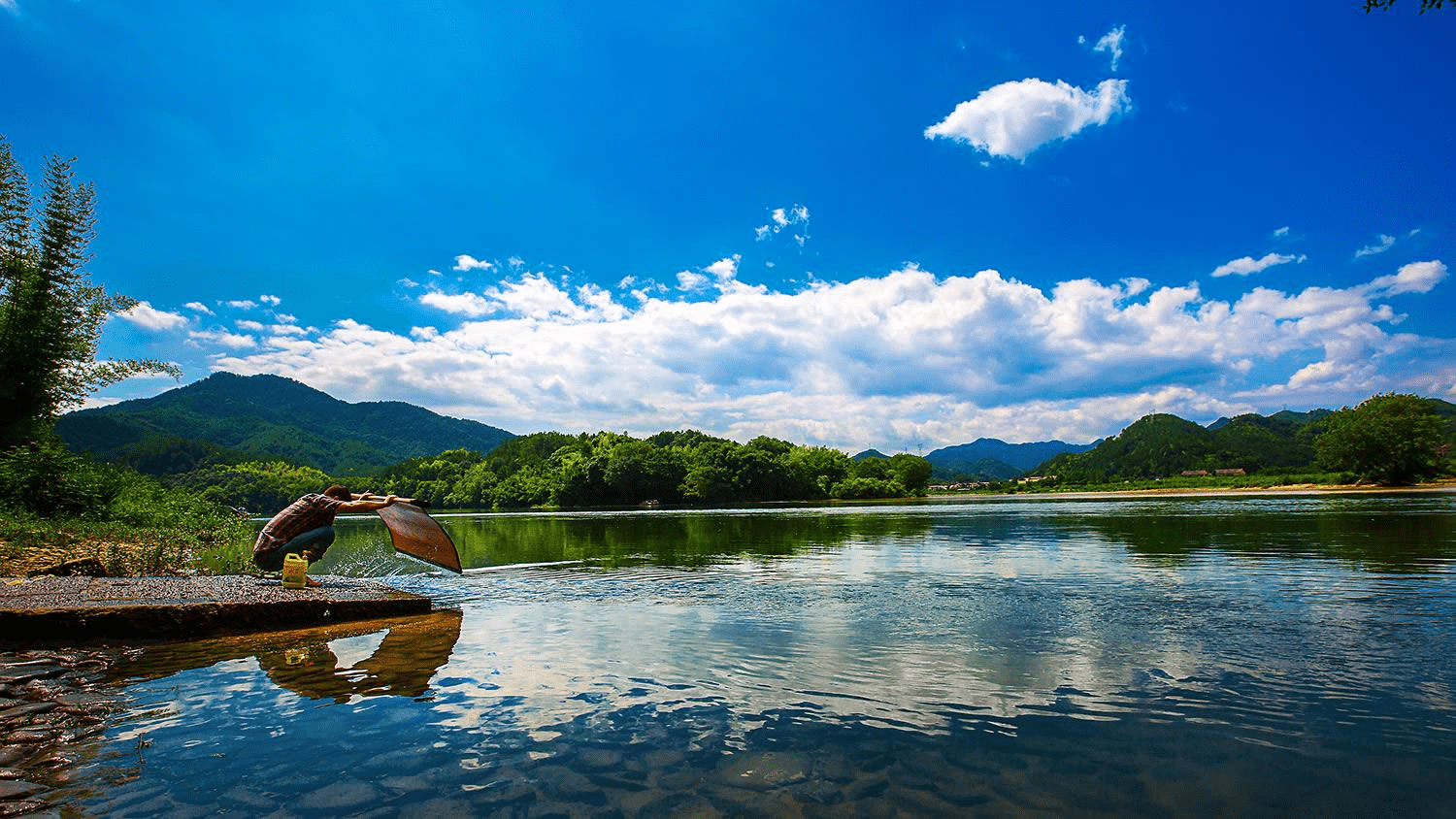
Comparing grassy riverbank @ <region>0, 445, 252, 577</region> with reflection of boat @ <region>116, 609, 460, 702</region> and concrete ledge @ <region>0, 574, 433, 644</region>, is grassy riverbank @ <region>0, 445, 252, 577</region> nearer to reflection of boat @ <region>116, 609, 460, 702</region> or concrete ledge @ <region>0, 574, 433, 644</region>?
concrete ledge @ <region>0, 574, 433, 644</region>

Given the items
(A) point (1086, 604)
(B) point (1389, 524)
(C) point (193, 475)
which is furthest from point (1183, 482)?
(C) point (193, 475)

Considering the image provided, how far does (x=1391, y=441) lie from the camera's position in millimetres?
107000

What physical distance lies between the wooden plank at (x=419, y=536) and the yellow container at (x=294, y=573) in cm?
283

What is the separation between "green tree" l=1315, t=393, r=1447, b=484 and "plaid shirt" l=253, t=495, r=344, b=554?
141146 millimetres

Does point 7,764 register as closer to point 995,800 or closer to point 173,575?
point 995,800

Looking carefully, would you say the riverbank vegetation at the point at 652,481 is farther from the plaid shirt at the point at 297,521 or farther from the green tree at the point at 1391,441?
the plaid shirt at the point at 297,521

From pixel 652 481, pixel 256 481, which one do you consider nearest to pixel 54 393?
pixel 652 481

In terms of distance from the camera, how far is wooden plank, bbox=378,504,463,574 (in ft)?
72.9

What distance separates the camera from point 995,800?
6680mm

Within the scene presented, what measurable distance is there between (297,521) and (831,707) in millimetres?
19169

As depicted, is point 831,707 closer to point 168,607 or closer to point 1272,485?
point 168,607

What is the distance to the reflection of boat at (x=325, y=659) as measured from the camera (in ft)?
36.8

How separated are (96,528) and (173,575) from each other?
11126mm

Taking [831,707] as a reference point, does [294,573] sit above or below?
above
